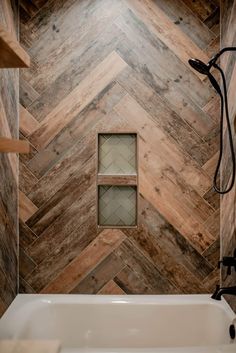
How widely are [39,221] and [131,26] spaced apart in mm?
1430

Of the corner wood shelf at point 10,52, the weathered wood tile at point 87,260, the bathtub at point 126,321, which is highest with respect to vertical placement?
the corner wood shelf at point 10,52

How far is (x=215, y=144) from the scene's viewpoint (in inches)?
84.7

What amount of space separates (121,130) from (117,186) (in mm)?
375

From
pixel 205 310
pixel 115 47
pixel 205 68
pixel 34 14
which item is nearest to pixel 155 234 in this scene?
pixel 205 310

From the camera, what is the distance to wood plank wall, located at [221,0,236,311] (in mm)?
1938

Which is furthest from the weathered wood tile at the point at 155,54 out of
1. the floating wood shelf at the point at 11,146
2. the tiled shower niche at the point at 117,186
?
the floating wood shelf at the point at 11,146

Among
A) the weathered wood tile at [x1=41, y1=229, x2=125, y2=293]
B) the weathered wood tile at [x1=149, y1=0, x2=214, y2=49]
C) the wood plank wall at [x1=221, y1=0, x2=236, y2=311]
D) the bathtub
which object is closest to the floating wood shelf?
the weathered wood tile at [x1=41, y1=229, x2=125, y2=293]

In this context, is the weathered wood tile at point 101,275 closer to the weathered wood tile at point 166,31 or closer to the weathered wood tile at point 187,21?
the weathered wood tile at point 166,31

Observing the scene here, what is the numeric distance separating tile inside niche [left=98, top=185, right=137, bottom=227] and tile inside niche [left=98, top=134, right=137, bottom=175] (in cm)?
11

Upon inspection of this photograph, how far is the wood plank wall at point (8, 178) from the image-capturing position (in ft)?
6.17

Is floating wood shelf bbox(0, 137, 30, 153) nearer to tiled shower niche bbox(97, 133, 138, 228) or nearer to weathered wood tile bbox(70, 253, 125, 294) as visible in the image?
tiled shower niche bbox(97, 133, 138, 228)

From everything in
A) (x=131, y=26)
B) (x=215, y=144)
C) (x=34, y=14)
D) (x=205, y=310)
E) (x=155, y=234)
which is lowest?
(x=205, y=310)

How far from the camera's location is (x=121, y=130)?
2143 mm

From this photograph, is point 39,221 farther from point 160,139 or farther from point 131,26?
point 131,26
